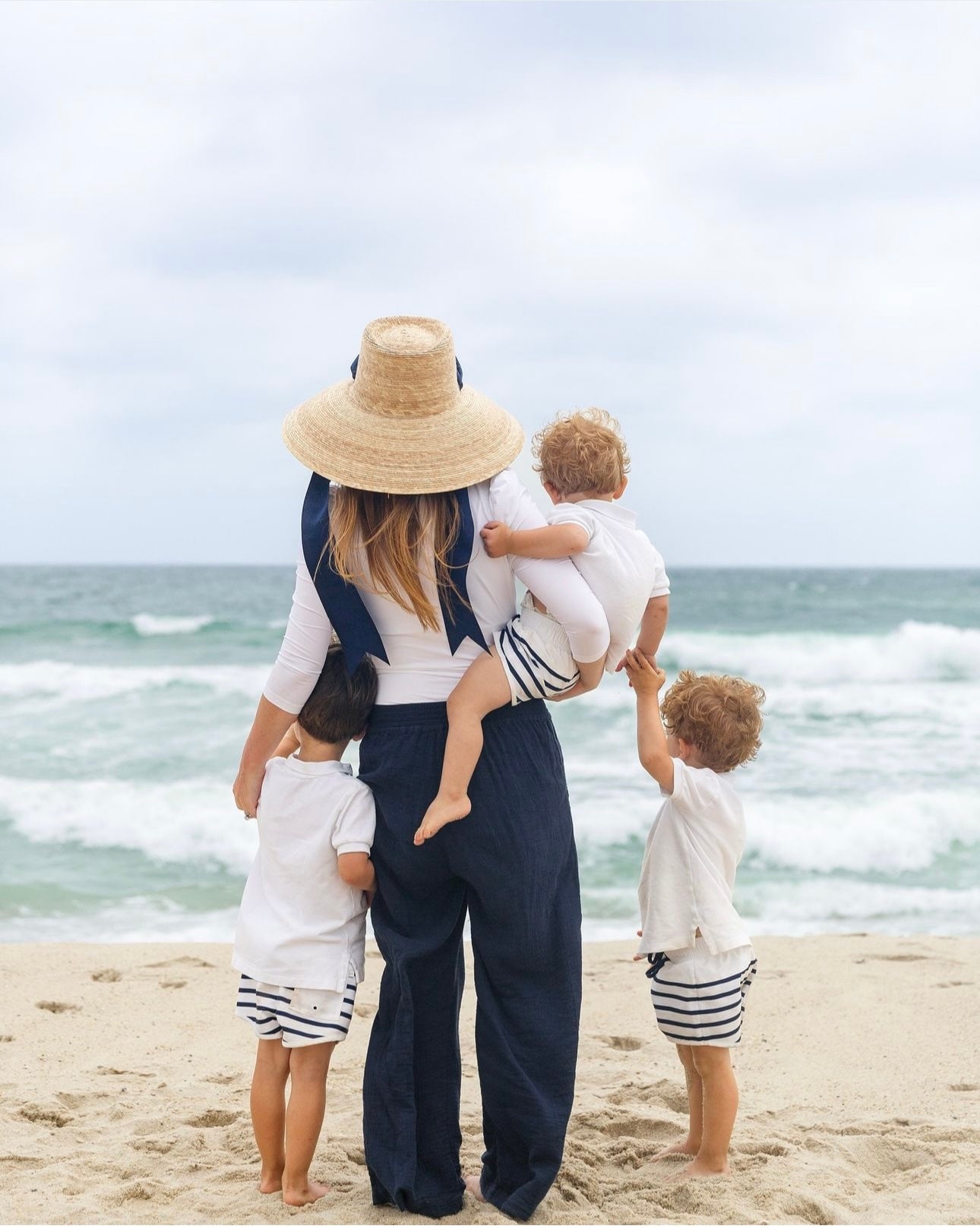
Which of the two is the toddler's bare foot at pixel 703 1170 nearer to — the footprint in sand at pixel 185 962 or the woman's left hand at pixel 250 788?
the woman's left hand at pixel 250 788

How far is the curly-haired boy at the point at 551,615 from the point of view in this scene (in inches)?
92.8

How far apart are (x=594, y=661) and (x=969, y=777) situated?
24.8ft

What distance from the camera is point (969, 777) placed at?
893 centimetres

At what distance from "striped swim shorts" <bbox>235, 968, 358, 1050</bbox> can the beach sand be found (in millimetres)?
438

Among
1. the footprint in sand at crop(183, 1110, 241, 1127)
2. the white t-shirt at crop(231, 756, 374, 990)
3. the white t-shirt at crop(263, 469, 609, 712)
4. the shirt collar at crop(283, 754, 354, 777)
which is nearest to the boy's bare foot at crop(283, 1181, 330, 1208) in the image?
the white t-shirt at crop(231, 756, 374, 990)

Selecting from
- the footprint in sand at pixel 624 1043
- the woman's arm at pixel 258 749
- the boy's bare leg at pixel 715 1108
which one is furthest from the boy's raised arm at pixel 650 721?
the footprint in sand at pixel 624 1043

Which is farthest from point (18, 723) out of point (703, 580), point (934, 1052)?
point (703, 580)

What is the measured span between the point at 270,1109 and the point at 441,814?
932mm

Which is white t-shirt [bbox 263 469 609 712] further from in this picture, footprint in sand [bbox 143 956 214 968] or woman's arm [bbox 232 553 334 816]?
footprint in sand [bbox 143 956 214 968]

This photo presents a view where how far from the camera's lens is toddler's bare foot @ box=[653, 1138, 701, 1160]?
2945 millimetres

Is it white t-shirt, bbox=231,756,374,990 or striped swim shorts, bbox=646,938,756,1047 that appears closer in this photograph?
white t-shirt, bbox=231,756,374,990

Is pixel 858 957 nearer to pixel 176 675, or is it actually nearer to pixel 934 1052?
pixel 934 1052

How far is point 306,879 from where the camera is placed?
2568mm

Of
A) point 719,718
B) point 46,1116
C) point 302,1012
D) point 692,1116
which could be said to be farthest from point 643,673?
point 46,1116
